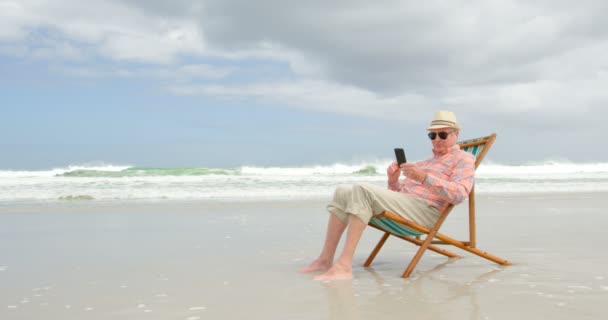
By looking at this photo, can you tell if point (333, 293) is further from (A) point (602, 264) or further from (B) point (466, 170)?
(A) point (602, 264)

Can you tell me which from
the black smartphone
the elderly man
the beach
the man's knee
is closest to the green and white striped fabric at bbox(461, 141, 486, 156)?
the elderly man

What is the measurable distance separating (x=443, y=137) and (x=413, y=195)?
1.70 feet

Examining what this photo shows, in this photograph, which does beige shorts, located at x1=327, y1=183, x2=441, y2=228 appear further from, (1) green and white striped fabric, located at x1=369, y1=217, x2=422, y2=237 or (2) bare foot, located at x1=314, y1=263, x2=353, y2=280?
(2) bare foot, located at x1=314, y1=263, x2=353, y2=280

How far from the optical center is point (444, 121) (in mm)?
4660

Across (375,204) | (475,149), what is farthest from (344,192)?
(475,149)

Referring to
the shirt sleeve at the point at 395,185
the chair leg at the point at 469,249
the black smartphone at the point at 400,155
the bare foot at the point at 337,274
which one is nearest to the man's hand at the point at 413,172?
the black smartphone at the point at 400,155

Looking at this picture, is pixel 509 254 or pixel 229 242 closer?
pixel 509 254

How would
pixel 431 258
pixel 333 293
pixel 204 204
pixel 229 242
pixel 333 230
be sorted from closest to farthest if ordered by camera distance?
pixel 333 293, pixel 333 230, pixel 431 258, pixel 229 242, pixel 204 204

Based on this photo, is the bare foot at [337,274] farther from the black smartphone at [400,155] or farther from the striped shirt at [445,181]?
the black smartphone at [400,155]

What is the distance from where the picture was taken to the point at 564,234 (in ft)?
23.0

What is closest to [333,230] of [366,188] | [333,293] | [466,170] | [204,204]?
[366,188]

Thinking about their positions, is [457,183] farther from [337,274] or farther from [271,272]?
[271,272]

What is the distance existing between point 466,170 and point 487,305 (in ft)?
4.03

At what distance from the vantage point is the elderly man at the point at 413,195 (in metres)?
4.42
